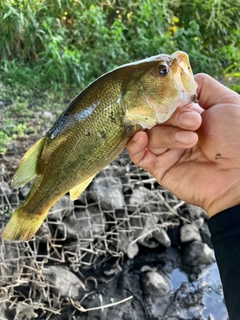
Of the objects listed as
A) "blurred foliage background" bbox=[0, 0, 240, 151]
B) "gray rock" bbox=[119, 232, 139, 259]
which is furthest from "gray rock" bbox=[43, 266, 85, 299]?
"blurred foliage background" bbox=[0, 0, 240, 151]

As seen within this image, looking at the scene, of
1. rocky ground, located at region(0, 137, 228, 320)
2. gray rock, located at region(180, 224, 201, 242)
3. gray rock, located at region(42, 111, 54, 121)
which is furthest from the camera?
gray rock, located at region(42, 111, 54, 121)

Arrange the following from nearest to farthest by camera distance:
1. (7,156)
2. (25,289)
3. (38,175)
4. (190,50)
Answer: (38,175)
(25,289)
(7,156)
(190,50)

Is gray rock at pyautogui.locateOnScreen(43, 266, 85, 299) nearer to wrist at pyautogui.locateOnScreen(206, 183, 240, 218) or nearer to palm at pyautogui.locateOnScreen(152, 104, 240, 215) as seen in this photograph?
palm at pyautogui.locateOnScreen(152, 104, 240, 215)

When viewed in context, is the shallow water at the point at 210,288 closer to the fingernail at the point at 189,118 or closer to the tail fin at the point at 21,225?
the tail fin at the point at 21,225

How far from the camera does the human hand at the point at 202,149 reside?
1.43m

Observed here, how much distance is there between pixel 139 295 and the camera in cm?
311

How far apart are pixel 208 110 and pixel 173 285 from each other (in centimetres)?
217

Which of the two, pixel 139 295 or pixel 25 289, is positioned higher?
pixel 25 289

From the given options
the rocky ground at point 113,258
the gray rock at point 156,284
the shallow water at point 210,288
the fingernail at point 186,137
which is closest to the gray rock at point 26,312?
the rocky ground at point 113,258

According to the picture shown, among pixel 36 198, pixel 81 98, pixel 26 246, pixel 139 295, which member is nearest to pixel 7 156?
pixel 26 246

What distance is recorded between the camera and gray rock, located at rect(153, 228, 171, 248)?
3.53 metres

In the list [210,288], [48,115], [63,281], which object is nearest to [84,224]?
[63,281]

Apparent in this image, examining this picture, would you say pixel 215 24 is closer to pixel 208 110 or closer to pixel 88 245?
pixel 88 245

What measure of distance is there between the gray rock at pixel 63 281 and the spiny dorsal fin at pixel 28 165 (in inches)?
63.1
